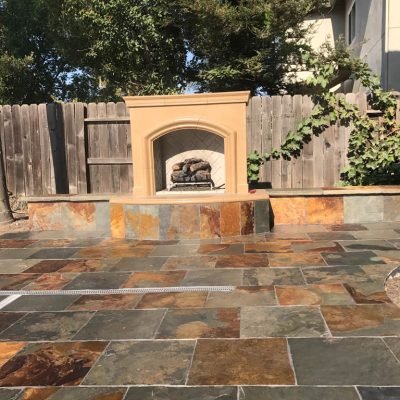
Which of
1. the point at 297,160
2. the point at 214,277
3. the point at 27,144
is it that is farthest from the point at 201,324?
the point at 27,144

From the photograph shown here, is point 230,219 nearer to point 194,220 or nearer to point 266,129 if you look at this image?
point 194,220

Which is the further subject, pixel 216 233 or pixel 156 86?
pixel 156 86

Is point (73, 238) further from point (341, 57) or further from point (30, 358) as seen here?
point (341, 57)

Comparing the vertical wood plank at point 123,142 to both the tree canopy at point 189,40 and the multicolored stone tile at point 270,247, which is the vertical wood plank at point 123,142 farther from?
the multicolored stone tile at point 270,247

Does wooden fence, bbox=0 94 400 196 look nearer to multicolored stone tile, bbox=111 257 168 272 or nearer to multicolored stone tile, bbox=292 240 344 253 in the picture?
multicolored stone tile, bbox=292 240 344 253

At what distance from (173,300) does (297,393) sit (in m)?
1.58

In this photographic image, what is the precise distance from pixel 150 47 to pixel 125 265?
278 inches

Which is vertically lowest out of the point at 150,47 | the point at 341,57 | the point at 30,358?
the point at 30,358

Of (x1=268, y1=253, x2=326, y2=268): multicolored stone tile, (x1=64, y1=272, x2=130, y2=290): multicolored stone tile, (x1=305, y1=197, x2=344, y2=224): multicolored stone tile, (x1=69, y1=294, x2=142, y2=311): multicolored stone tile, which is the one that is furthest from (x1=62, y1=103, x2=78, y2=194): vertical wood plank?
(x1=69, y1=294, x2=142, y2=311): multicolored stone tile

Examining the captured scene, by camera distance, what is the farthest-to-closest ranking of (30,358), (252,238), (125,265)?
1. (252,238)
2. (125,265)
3. (30,358)

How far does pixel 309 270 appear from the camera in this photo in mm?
4262

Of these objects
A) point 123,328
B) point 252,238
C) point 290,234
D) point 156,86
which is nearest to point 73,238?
point 252,238

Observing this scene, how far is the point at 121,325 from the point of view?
3.17m

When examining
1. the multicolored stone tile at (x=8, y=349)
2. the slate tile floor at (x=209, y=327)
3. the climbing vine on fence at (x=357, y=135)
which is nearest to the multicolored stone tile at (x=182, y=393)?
the slate tile floor at (x=209, y=327)
